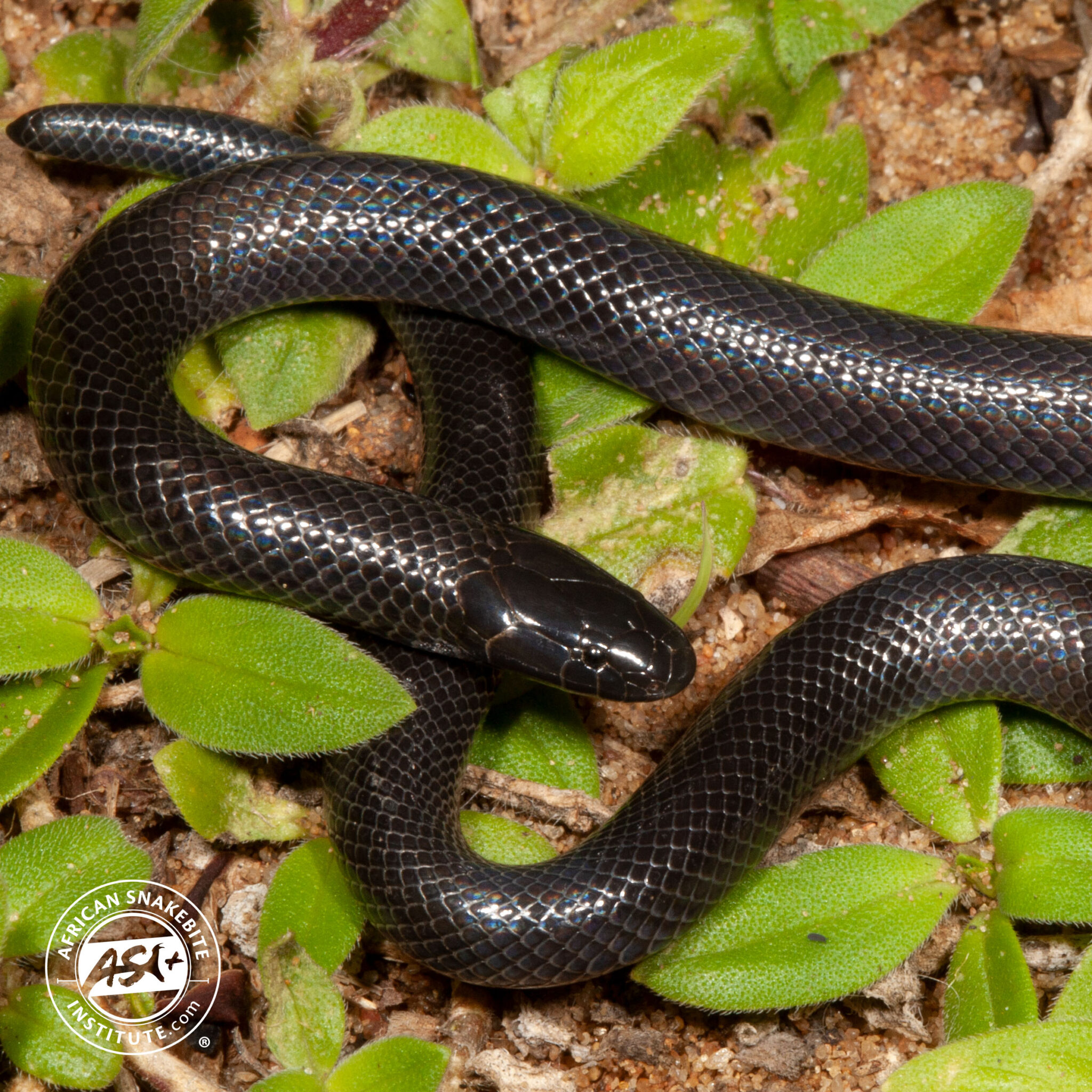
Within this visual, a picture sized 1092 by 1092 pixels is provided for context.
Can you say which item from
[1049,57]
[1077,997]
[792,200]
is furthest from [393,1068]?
[1049,57]

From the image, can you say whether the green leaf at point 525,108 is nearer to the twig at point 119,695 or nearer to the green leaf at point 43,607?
the green leaf at point 43,607

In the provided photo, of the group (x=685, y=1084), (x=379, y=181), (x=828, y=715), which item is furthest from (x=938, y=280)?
(x=685, y=1084)

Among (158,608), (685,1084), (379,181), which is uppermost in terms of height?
(379,181)

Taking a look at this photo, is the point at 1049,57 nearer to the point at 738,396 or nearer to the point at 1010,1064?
the point at 738,396

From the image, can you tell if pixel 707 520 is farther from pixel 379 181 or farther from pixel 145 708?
pixel 145 708

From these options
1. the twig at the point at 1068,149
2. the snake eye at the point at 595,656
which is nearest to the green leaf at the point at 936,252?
the twig at the point at 1068,149

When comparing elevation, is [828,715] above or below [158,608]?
below
